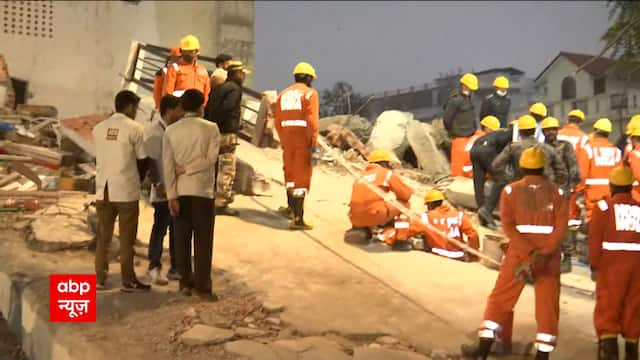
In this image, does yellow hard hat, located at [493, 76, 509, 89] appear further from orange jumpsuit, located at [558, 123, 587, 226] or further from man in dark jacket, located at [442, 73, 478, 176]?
orange jumpsuit, located at [558, 123, 587, 226]

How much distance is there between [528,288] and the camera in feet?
21.3

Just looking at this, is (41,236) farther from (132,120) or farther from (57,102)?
(57,102)

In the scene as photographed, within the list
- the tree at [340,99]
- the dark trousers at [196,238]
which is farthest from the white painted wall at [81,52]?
the dark trousers at [196,238]

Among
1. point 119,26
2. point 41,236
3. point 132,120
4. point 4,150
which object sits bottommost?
point 41,236

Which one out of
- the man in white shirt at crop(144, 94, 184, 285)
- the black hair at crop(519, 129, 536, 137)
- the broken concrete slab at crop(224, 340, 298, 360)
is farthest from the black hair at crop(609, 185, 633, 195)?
the man in white shirt at crop(144, 94, 184, 285)

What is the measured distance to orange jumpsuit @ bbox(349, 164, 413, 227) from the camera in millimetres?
7238

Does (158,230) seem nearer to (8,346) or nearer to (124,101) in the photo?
(124,101)

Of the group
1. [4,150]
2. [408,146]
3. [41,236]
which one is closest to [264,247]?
[41,236]

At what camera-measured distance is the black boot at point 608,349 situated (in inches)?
180

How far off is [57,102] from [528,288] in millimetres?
10548

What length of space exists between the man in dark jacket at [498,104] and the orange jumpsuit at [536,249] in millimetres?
5200

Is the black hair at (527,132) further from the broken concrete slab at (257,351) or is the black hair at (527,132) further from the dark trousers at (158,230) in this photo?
the broken concrete slab at (257,351)

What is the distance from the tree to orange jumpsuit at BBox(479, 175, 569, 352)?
7222mm

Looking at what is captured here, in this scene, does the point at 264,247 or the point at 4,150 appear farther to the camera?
the point at 4,150
